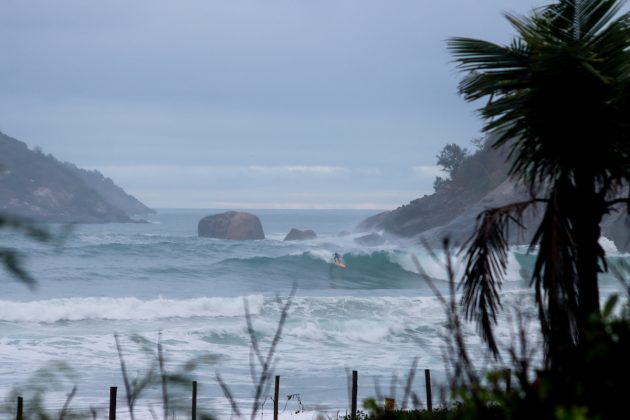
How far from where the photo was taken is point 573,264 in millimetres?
5961

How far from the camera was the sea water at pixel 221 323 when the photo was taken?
48.5 ft

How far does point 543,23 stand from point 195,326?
22.0 m

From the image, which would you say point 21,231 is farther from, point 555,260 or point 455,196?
point 455,196

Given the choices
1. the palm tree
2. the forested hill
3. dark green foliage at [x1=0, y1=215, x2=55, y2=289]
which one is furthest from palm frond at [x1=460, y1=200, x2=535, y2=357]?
the forested hill

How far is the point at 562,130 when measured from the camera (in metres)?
6.30

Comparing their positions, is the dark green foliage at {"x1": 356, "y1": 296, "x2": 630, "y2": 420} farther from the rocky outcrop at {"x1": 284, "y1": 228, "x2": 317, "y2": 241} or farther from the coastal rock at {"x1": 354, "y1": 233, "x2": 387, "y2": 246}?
the rocky outcrop at {"x1": 284, "y1": 228, "x2": 317, "y2": 241}

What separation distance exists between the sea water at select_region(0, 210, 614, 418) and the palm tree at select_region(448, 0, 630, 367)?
1024mm

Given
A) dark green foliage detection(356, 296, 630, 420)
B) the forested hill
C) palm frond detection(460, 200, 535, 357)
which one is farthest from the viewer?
the forested hill

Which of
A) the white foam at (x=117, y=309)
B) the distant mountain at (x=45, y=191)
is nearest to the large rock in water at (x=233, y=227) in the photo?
the distant mountain at (x=45, y=191)

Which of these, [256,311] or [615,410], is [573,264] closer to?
[615,410]

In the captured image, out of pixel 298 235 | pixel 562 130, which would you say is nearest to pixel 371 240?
pixel 298 235

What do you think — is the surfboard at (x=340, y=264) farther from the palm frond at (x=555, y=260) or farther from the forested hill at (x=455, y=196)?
the palm frond at (x=555, y=260)

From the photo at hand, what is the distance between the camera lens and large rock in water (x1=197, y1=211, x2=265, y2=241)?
258ft

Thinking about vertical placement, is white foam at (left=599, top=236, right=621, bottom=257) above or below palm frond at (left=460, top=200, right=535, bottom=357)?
above
